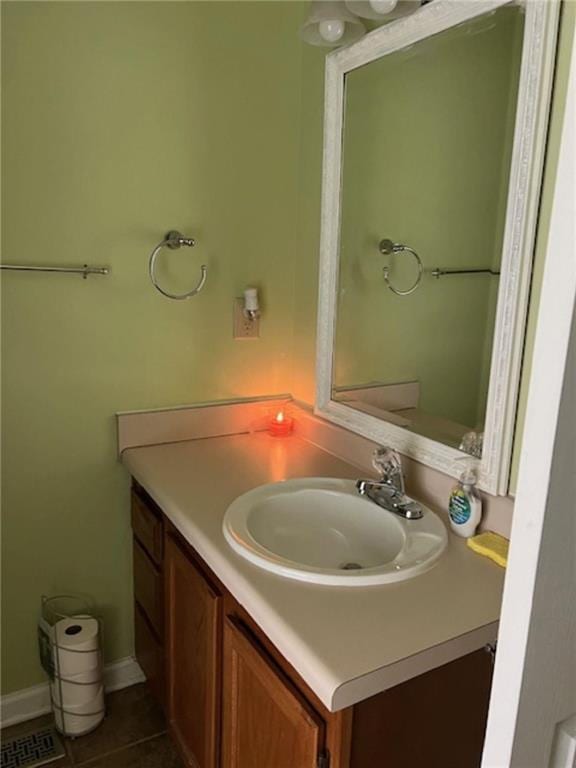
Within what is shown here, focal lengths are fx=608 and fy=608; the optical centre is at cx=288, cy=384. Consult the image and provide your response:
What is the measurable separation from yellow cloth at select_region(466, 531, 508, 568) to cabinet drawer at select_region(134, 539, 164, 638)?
830mm

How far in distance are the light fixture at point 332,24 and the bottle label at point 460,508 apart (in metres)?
1.16

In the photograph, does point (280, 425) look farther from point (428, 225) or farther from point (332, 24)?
point (332, 24)

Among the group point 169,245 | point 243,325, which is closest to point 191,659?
point 243,325

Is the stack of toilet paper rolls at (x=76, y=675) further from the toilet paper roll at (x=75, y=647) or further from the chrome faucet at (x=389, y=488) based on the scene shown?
the chrome faucet at (x=389, y=488)

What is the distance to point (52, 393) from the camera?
1.66 m

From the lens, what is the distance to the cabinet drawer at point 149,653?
1685 millimetres

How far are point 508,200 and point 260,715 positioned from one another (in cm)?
108

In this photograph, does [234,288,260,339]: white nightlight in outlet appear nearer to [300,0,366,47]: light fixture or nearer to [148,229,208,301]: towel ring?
[148,229,208,301]: towel ring

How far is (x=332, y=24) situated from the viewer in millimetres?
1518

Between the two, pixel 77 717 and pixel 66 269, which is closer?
pixel 66 269

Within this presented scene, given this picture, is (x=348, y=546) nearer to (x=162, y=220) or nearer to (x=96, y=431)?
(x=96, y=431)

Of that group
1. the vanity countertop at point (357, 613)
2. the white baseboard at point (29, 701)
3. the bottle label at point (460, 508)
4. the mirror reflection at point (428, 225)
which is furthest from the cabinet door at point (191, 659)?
the mirror reflection at point (428, 225)

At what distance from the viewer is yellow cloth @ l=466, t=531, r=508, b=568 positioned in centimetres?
118

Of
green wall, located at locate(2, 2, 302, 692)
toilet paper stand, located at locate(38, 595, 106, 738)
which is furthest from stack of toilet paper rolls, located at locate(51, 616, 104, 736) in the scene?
green wall, located at locate(2, 2, 302, 692)
